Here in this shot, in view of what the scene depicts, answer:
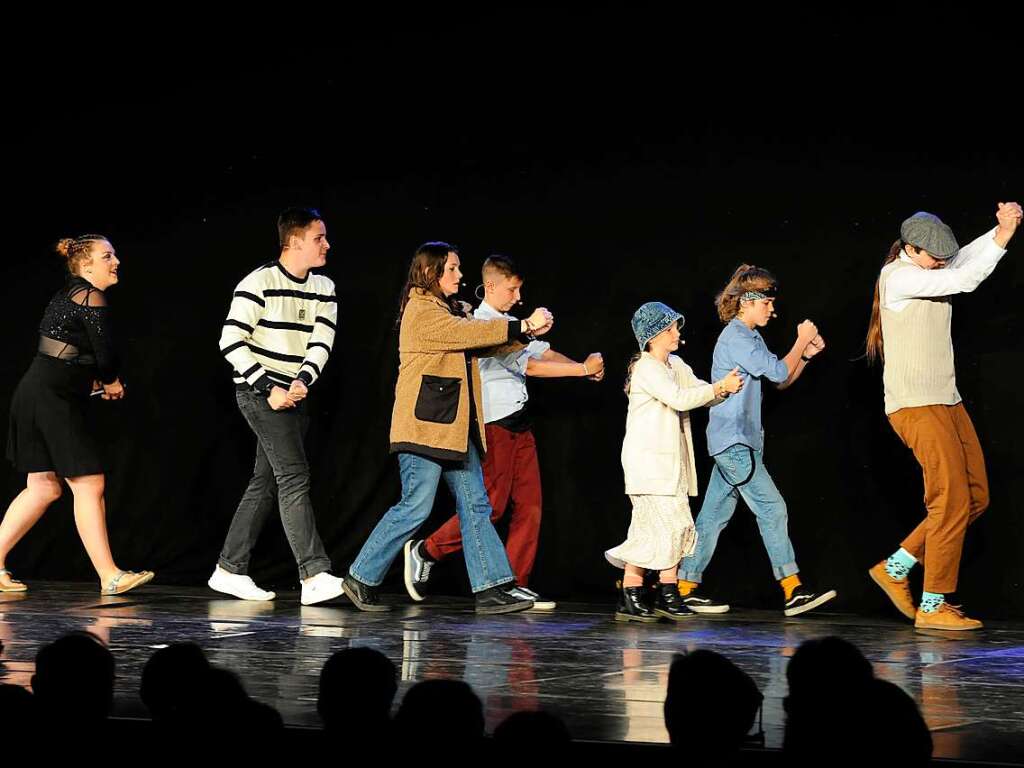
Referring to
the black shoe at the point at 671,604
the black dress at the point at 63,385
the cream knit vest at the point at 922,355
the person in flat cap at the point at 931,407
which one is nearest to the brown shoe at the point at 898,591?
the person in flat cap at the point at 931,407

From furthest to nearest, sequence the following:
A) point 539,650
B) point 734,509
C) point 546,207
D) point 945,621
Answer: point 546,207 < point 734,509 < point 945,621 < point 539,650

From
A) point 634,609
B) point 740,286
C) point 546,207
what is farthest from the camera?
point 546,207

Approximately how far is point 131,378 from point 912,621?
3924 mm

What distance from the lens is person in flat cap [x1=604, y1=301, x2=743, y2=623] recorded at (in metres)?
6.19

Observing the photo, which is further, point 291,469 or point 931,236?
point 291,469

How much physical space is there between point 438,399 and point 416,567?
929mm

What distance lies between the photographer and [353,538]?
7.44 metres

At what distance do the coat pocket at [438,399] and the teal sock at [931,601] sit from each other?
193cm

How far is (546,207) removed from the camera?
7.18 metres

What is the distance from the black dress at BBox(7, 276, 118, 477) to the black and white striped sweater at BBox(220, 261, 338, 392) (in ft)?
1.80

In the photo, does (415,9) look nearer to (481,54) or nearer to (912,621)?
(481,54)

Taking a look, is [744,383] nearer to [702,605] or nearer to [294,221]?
[702,605]

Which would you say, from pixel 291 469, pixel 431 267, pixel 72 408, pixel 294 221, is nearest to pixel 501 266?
pixel 431 267

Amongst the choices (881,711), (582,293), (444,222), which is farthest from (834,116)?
(881,711)
